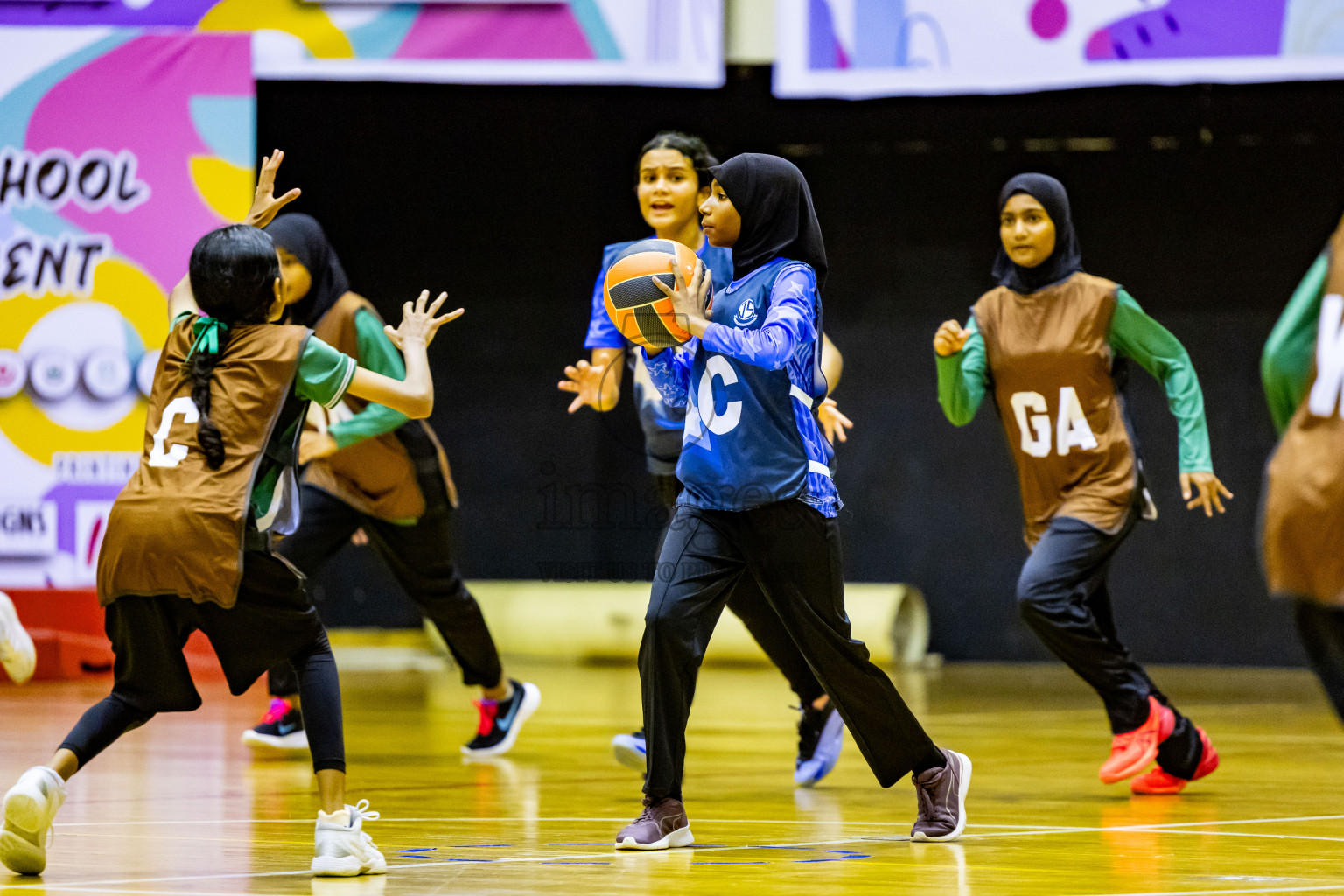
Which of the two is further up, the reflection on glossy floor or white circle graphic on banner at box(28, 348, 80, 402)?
white circle graphic on banner at box(28, 348, 80, 402)

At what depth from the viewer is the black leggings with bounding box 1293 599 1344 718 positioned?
9.82 ft

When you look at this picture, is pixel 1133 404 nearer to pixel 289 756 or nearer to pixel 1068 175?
pixel 1068 175

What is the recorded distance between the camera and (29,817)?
11.4ft

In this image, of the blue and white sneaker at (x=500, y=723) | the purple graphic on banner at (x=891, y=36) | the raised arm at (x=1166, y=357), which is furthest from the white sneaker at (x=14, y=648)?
the purple graphic on banner at (x=891, y=36)

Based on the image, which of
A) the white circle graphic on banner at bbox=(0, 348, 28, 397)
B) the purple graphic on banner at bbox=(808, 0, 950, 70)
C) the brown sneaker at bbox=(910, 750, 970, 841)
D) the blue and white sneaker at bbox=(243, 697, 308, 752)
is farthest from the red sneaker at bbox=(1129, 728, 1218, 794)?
the white circle graphic on banner at bbox=(0, 348, 28, 397)

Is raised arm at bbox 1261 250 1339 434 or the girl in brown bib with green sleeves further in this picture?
raised arm at bbox 1261 250 1339 434

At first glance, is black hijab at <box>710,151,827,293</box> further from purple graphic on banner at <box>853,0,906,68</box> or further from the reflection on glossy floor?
purple graphic on banner at <box>853,0,906,68</box>

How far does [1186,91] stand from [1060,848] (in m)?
7.86

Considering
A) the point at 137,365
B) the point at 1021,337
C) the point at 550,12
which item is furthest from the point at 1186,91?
the point at 137,365

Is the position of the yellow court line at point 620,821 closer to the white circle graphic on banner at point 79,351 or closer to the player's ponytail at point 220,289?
the player's ponytail at point 220,289

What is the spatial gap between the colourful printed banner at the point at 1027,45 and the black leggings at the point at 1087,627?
4.23 m

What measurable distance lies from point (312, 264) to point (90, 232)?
12.0 ft

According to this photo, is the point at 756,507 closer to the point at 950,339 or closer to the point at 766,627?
the point at 766,627

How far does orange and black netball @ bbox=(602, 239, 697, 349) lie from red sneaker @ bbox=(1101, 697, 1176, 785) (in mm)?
2111
